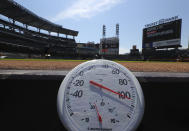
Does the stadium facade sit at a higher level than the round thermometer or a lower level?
higher

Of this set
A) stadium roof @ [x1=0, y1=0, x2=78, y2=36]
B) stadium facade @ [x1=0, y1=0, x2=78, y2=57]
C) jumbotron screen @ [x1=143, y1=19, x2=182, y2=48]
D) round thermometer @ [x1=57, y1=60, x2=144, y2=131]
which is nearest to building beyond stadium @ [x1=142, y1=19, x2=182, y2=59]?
jumbotron screen @ [x1=143, y1=19, x2=182, y2=48]

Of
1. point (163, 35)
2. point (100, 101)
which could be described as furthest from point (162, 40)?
point (100, 101)

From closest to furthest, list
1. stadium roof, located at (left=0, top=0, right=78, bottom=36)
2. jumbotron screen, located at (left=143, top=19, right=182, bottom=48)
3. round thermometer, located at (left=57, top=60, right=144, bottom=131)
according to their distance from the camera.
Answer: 1. round thermometer, located at (left=57, top=60, right=144, bottom=131)
2. jumbotron screen, located at (left=143, top=19, right=182, bottom=48)
3. stadium roof, located at (left=0, top=0, right=78, bottom=36)

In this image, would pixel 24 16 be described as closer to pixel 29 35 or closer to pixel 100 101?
pixel 29 35

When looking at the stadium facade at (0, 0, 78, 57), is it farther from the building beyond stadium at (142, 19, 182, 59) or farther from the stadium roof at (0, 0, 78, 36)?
the building beyond stadium at (142, 19, 182, 59)

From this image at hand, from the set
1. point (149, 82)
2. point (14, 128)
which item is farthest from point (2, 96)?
point (149, 82)

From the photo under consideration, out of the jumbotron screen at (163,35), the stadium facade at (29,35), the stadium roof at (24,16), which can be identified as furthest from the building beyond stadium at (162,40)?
the stadium roof at (24,16)
